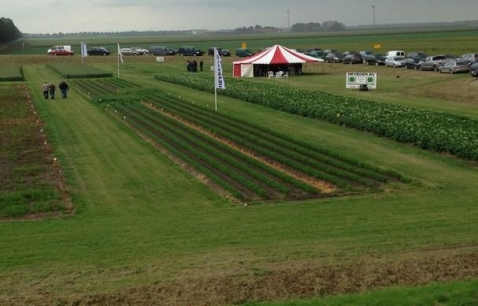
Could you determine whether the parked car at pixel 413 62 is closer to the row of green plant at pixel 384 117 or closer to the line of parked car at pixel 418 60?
the line of parked car at pixel 418 60

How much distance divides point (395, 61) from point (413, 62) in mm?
3035

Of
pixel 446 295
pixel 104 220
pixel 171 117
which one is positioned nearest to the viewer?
pixel 446 295

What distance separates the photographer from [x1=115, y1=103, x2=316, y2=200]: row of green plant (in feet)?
65.0

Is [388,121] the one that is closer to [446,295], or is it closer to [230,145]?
[230,145]

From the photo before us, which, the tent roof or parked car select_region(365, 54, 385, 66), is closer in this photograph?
the tent roof

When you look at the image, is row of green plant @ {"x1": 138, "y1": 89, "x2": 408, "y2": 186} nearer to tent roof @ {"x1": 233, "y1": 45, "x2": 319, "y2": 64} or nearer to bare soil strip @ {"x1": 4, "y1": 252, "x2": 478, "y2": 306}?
bare soil strip @ {"x1": 4, "y1": 252, "x2": 478, "y2": 306}

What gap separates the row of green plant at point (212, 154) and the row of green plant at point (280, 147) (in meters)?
1.04

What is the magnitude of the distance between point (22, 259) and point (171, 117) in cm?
2184

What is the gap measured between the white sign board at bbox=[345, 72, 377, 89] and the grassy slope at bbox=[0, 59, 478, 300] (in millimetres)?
22901

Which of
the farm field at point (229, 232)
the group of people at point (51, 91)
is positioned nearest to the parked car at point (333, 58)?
the group of people at point (51, 91)

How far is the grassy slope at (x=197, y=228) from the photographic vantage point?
12422mm

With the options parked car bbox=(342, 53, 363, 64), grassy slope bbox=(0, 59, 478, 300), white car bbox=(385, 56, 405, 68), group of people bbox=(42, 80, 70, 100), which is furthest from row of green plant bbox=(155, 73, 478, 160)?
parked car bbox=(342, 53, 363, 64)

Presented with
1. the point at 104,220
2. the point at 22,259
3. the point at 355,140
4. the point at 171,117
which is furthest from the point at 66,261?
the point at 171,117

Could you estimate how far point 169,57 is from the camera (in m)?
91.7
